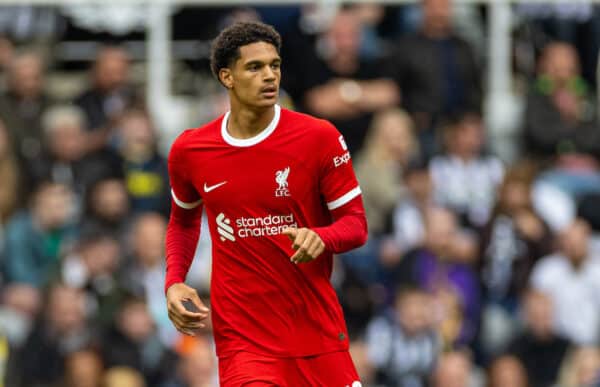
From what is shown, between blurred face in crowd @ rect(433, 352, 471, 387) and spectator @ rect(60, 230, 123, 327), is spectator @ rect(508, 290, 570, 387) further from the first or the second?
spectator @ rect(60, 230, 123, 327)

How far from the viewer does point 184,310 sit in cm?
739

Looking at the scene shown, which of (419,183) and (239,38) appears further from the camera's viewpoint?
(419,183)

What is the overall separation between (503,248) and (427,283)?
2.62 ft

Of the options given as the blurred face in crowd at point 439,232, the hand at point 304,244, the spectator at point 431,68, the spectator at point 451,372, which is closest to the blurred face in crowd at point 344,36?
the spectator at point 431,68

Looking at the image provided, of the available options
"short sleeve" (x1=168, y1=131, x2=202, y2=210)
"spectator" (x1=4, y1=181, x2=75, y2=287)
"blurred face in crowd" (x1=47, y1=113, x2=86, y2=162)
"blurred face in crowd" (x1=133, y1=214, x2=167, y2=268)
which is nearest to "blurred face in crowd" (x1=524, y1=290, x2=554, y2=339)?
"blurred face in crowd" (x1=133, y1=214, x2=167, y2=268)

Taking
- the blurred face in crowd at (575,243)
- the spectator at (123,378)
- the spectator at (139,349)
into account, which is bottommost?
the spectator at (123,378)

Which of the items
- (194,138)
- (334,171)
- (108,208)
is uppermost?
(194,138)

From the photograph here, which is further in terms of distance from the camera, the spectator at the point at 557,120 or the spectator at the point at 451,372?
the spectator at the point at 557,120

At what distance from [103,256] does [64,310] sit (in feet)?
1.94

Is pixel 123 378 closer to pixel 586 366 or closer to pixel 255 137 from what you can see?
pixel 586 366

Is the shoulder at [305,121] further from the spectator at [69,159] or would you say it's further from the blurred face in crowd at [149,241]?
the spectator at [69,159]

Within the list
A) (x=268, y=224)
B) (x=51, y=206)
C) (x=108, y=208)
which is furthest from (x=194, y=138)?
(x=51, y=206)

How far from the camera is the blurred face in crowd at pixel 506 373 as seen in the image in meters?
12.8

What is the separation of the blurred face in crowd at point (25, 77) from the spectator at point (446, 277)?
3.56m
